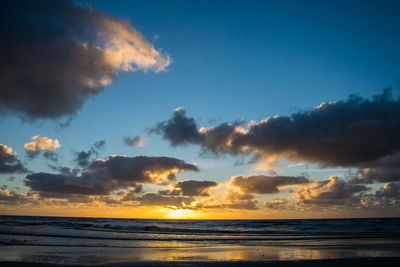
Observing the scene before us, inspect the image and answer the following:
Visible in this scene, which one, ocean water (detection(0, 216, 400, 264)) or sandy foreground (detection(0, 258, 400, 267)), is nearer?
sandy foreground (detection(0, 258, 400, 267))

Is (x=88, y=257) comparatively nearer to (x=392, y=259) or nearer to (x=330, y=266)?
(x=330, y=266)

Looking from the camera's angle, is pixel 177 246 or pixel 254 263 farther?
pixel 177 246

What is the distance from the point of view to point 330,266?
1430 centimetres

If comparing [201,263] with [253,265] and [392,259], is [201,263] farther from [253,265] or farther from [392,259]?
[392,259]

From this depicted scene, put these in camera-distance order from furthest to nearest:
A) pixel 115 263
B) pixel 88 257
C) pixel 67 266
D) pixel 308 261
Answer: pixel 88 257 < pixel 308 261 < pixel 115 263 < pixel 67 266

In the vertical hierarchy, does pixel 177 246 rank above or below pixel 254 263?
below

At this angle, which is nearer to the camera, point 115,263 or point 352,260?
point 115,263

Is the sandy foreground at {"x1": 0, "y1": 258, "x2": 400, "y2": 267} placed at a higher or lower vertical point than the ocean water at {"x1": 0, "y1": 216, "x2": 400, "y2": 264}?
higher

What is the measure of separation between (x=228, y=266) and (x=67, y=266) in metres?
8.18

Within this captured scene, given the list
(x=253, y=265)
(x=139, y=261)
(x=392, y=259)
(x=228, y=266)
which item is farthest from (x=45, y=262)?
(x=392, y=259)

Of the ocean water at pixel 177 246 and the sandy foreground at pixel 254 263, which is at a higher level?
the sandy foreground at pixel 254 263

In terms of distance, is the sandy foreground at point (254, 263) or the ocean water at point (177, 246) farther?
the ocean water at point (177, 246)

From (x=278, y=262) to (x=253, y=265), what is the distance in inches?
68.3

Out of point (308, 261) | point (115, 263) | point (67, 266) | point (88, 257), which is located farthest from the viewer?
point (88, 257)
